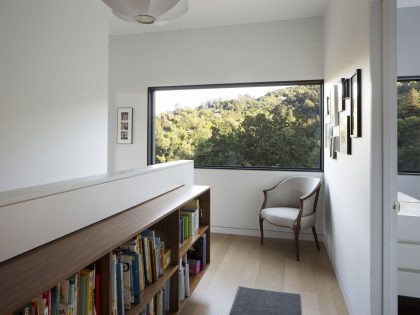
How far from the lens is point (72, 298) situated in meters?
1.08

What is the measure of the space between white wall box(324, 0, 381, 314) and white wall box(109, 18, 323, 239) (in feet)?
2.54

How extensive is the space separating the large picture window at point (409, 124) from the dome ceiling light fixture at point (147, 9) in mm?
2900

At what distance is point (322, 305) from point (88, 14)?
11.9 feet

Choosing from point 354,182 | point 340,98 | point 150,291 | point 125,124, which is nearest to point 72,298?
point 150,291

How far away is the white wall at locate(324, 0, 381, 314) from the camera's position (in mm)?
1686

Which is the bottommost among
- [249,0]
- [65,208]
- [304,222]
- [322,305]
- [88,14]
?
[322,305]

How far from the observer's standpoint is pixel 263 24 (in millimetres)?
3979

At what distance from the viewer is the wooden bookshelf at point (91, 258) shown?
2.80ft

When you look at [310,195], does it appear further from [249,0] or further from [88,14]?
[88,14]

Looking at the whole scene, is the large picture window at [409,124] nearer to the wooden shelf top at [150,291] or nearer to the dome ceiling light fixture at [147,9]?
the dome ceiling light fixture at [147,9]

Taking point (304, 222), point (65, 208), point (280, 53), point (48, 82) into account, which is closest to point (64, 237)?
point (65, 208)

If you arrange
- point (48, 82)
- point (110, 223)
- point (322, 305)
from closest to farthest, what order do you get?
1. point (110, 223)
2. point (322, 305)
3. point (48, 82)

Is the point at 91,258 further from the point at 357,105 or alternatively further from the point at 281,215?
the point at 281,215

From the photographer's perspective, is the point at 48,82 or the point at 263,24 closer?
the point at 48,82
